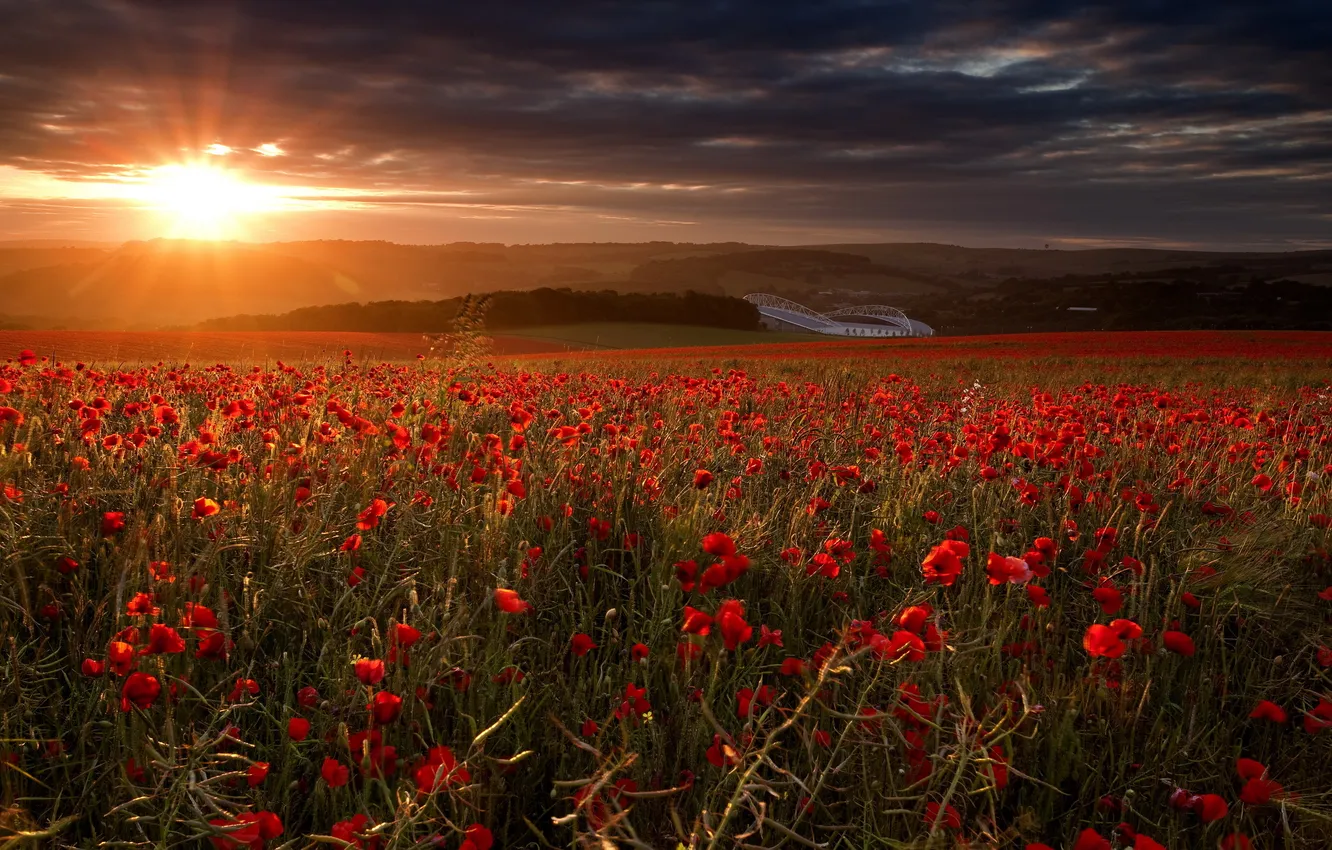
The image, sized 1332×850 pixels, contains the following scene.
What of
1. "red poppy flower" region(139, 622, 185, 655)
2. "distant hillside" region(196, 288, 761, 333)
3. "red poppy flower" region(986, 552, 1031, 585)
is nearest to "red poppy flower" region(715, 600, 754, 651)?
"red poppy flower" region(986, 552, 1031, 585)

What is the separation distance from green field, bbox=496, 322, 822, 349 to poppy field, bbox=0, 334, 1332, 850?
34.2 meters

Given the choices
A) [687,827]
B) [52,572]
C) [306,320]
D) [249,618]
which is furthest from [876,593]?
[306,320]

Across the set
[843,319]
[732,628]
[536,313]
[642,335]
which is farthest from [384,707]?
[843,319]

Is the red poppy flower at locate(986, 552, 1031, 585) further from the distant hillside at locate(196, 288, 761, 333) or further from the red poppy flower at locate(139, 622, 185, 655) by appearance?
the distant hillside at locate(196, 288, 761, 333)

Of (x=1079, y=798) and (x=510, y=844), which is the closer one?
(x=510, y=844)

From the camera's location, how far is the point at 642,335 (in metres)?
43.8

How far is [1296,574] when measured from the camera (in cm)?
353

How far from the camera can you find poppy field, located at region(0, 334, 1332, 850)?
1865 mm

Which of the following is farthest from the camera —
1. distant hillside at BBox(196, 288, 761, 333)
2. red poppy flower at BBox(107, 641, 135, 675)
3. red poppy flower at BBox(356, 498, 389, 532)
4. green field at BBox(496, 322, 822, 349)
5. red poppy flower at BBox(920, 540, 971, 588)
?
distant hillside at BBox(196, 288, 761, 333)

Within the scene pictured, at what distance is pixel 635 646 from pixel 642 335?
4195 centimetres

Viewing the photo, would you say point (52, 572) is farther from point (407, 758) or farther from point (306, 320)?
point (306, 320)

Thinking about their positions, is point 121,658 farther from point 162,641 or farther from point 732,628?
point 732,628

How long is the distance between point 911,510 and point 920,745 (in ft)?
6.34

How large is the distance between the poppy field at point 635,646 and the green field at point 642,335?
3418cm
